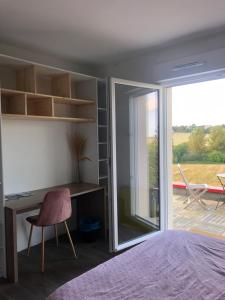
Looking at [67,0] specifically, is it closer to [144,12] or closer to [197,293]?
[144,12]

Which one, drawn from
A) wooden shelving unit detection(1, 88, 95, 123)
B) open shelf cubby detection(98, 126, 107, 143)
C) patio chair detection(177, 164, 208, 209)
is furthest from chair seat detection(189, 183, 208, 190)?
wooden shelving unit detection(1, 88, 95, 123)

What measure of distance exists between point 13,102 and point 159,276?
2.39 metres

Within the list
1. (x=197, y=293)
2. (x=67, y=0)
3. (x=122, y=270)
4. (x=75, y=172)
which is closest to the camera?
(x=197, y=293)

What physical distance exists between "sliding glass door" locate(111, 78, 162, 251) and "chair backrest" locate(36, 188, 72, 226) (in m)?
0.73

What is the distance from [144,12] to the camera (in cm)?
232

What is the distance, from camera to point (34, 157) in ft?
11.1

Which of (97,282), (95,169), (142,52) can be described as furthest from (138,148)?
(97,282)

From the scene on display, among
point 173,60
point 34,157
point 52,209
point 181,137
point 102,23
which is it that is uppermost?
point 102,23

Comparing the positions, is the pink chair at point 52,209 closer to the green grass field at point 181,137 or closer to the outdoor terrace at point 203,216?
the outdoor terrace at point 203,216

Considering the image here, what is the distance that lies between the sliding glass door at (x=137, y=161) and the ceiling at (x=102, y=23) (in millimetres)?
613

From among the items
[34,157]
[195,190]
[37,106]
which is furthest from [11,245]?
[195,190]

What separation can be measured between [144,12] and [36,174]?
7.48 ft

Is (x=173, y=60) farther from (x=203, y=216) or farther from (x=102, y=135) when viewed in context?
(x=203, y=216)

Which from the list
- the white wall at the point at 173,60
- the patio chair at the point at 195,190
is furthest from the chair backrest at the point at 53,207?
the patio chair at the point at 195,190
